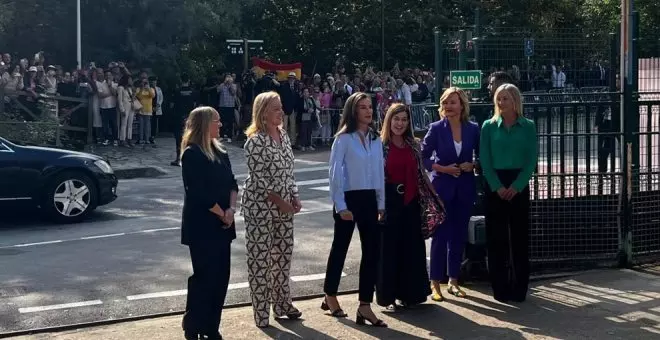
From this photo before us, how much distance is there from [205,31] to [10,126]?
37.5ft

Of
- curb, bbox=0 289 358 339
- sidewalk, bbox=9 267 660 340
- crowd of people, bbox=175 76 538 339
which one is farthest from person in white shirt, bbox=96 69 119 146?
crowd of people, bbox=175 76 538 339

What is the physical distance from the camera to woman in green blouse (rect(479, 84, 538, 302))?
831 centimetres

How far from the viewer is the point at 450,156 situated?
27.8ft

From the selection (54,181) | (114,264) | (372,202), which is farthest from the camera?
(54,181)

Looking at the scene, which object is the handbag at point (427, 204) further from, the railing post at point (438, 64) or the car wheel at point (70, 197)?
the car wheel at point (70, 197)

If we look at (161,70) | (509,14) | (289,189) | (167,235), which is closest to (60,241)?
(167,235)

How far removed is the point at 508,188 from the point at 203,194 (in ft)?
8.53

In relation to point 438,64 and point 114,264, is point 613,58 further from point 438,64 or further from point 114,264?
point 114,264

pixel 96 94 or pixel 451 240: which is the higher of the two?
pixel 96 94

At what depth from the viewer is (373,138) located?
7.83 meters

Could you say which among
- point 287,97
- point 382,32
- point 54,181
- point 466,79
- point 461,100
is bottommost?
point 54,181

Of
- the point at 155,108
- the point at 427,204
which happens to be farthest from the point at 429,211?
the point at 155,108

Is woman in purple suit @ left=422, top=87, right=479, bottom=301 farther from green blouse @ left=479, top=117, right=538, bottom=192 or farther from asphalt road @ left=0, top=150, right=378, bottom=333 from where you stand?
asphalt road @ left=0, top=150, right=378, bottom=333

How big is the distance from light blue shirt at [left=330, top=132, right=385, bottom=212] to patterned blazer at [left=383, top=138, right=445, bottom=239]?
12.1 inches
